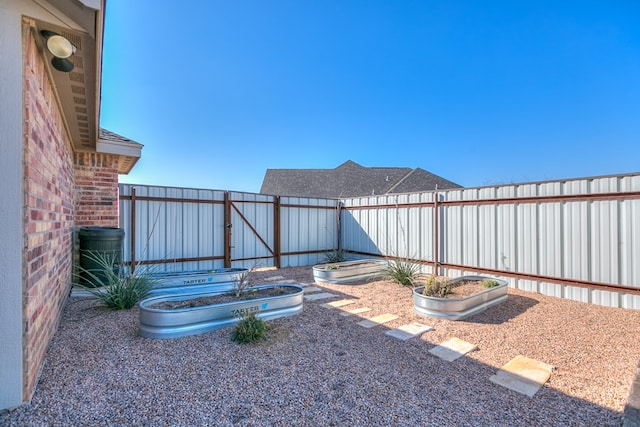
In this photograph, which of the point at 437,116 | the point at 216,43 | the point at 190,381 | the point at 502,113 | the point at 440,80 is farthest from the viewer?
the point at 437,116

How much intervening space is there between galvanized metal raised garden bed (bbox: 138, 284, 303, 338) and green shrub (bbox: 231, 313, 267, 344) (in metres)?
0.24

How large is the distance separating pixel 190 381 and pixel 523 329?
3.76 m

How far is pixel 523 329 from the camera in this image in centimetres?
353

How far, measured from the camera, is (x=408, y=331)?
345 centimetres

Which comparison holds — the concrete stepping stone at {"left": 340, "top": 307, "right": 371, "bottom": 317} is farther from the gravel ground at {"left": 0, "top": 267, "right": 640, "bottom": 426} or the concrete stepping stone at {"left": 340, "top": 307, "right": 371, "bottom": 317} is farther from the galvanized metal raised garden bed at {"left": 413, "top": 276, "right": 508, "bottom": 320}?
the galvanized metal raised garden bed at {"left": 413, "top": 276, "right": 508, "bottom": 320}

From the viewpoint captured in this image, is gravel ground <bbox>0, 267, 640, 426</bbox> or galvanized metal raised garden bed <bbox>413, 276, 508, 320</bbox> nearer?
gravel ground <bbox>0, 267, 640, 426</bbox>

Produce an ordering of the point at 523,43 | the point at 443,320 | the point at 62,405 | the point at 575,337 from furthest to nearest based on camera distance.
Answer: the point at 523,43
the point at 443,320
the point at 575,337
the point at 62,405

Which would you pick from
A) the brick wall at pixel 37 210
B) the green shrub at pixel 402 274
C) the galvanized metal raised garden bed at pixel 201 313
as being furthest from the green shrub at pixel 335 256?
the brick wall at pixel 37 210

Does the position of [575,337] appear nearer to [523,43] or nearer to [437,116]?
[523,43]

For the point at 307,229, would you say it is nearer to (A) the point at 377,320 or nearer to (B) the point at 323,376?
(A) the point at 377,320

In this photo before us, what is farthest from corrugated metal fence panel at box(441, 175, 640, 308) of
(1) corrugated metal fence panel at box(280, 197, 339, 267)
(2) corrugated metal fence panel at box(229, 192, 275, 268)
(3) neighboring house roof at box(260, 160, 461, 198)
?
(3) neighboring house roof at box(260, 160, 461, 198)

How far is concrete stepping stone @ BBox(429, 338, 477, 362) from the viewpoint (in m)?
2.79

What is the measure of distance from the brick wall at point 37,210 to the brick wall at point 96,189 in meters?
2.52

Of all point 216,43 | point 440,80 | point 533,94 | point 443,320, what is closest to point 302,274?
point 443,320
